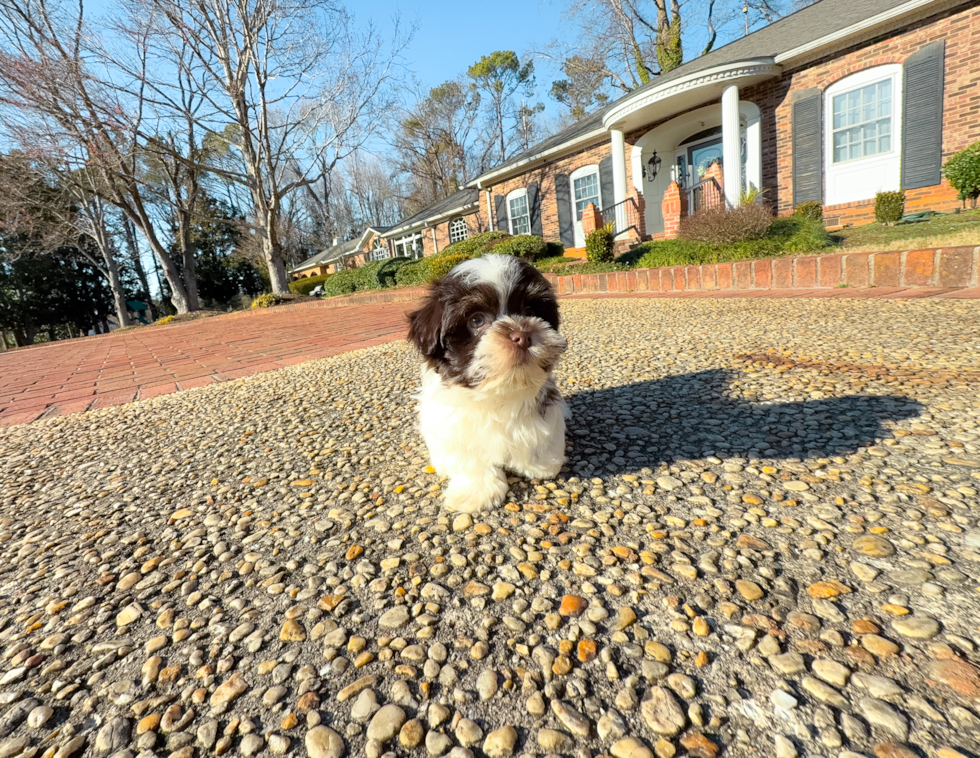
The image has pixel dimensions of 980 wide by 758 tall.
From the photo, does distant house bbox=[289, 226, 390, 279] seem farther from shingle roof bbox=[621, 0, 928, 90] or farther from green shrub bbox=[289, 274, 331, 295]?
shingle roof bbox=[621, 0, 928, 90]

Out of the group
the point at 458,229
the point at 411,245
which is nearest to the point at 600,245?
the point at 458,229

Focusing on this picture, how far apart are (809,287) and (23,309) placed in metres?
42.7

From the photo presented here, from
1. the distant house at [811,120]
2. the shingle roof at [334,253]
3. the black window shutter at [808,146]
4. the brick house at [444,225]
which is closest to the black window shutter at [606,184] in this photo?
the distant house at [811,120]

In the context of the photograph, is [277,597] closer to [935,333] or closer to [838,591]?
[838,591]

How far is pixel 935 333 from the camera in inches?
142

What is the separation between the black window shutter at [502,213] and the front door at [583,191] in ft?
12.4

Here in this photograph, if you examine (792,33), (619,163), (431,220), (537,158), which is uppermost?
(792,33)

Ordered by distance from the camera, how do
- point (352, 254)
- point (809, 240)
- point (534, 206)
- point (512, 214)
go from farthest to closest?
point (352, 254)
point (512, 214)
point (534, 206)
point (809, 240)

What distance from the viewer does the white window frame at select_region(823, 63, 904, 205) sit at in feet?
32.1

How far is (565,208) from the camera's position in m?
16.2

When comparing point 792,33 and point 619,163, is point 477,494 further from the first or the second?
point 792,33

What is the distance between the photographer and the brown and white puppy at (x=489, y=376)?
1693mm

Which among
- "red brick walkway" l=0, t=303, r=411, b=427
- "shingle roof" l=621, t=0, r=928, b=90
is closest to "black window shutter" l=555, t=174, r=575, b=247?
"shingle roof" l=621, t=0, r=928, b=90

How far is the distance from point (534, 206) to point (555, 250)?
2440 millimetres
